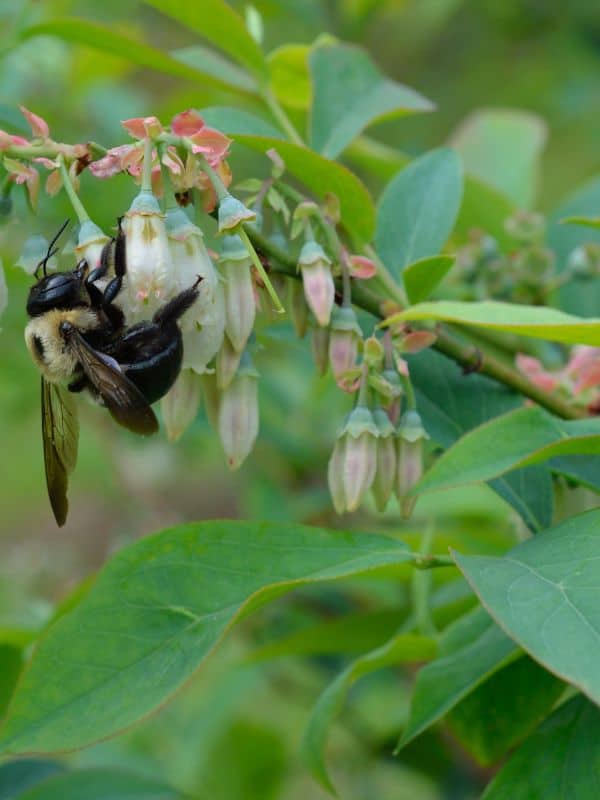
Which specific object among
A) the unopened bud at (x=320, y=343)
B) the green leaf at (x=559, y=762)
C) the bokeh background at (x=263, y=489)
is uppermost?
the unopened bud at (x=320, y=343)

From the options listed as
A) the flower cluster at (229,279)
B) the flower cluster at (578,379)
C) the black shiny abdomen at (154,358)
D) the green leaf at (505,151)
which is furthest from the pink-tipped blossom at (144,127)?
the green leaf at (505,151)

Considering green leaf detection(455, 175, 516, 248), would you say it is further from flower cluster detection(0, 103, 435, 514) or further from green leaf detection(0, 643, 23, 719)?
green leaf detection(0, 643, 23, 719)

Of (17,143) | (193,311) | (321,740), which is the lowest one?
(321,740)

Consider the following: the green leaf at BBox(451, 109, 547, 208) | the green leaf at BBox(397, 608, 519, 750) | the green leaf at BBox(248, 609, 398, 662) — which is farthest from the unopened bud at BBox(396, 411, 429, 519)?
the green leaf at BBox(451, 109, 547, 208)

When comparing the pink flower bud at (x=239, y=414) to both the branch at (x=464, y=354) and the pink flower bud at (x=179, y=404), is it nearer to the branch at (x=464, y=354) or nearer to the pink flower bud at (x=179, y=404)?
the pink flower bud at (x=179, y=404)

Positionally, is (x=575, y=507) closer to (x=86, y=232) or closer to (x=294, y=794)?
(x=86, y=232)

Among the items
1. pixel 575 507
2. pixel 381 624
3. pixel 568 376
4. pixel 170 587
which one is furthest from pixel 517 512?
pixel 381 624
